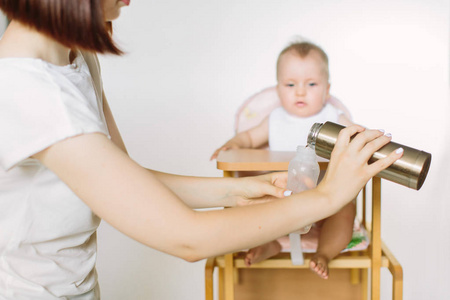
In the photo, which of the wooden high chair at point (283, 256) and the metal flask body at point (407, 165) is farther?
the wooden high chair at point (283, 256)

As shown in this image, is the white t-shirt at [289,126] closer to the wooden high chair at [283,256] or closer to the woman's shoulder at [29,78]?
the wooden high chair at [283,256]

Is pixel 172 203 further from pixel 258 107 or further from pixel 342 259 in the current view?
pixel 258 107

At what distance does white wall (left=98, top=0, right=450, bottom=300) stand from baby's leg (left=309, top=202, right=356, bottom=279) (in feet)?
2.62

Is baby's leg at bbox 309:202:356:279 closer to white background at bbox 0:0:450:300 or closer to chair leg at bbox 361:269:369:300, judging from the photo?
chair leg at bbox 361:269:369:300

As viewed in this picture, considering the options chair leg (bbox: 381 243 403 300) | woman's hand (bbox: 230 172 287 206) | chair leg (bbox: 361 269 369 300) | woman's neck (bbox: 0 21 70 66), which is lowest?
chair leg (bbox: 361 269 369 300)

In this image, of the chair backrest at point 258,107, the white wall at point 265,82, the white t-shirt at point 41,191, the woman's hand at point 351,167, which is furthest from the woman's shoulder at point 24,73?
the white wall at point 265,82

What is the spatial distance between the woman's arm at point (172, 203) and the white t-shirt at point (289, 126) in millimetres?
1068

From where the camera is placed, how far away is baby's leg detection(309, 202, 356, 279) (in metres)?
1.36

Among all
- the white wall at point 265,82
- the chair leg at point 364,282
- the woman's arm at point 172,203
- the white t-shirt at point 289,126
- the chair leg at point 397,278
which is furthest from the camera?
the white wall at point 265,82

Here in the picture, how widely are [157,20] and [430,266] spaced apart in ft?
5.30

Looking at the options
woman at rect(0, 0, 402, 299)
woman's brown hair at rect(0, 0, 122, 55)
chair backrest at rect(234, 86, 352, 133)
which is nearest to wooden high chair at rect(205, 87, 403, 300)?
chair backrest at rect(234, 86, 352, 133)

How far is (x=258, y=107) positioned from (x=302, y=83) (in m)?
0.18

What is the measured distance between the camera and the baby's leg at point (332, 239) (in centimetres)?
136

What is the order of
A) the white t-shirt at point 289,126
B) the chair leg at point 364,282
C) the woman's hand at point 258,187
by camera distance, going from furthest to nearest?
the white t-shirt at point 289,126 → the chair leg at point 364,282 → the woman's hand at point 258,187
